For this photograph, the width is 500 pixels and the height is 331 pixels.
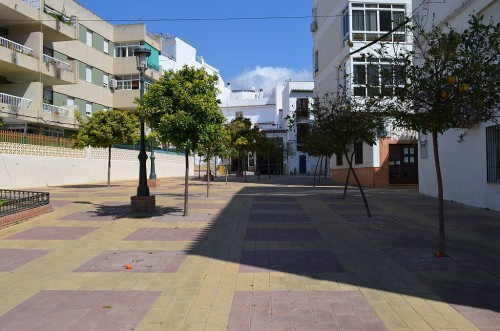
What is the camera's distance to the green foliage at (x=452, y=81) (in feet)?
20.8

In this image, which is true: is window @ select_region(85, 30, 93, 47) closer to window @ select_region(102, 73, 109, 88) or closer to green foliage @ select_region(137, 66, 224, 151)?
window @ select_region(102, 73, 109, 88)

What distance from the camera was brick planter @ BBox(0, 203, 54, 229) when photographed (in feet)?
33.6

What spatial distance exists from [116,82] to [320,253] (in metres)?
35.5

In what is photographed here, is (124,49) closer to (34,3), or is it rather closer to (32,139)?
(34,3)

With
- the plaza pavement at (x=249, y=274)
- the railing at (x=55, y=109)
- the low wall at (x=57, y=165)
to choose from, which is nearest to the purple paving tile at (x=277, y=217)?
the plaza pavement at (x=249, y=274)

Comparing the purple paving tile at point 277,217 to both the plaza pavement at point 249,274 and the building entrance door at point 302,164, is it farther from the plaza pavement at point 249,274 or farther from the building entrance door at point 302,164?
the building entrance door at point 302,164

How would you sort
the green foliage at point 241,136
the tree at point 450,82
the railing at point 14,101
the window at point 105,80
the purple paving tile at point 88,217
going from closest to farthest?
1. the tree at point 450,82
2. the purple paving tile at point 88,217
3. the railing at point 14,101
4. the green foliage at point 241,136
5. the window at point 105,80

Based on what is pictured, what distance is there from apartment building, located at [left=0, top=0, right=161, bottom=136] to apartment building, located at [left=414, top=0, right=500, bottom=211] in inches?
878

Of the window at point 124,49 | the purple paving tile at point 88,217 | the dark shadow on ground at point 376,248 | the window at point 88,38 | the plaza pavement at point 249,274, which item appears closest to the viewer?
the plaza pavement at point 249,274

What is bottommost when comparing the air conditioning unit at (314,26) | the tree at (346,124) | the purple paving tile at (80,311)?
the purple paving tile at (80,311)

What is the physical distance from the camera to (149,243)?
Result: 8.64 m

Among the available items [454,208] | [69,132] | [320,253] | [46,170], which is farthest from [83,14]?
[320,253]

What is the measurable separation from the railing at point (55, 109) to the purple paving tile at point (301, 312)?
27664 millimetres

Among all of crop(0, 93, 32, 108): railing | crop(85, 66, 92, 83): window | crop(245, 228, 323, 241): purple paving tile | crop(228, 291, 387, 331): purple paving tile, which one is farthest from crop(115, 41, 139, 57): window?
crop(228, 291, 387, 331): purple paving tile
